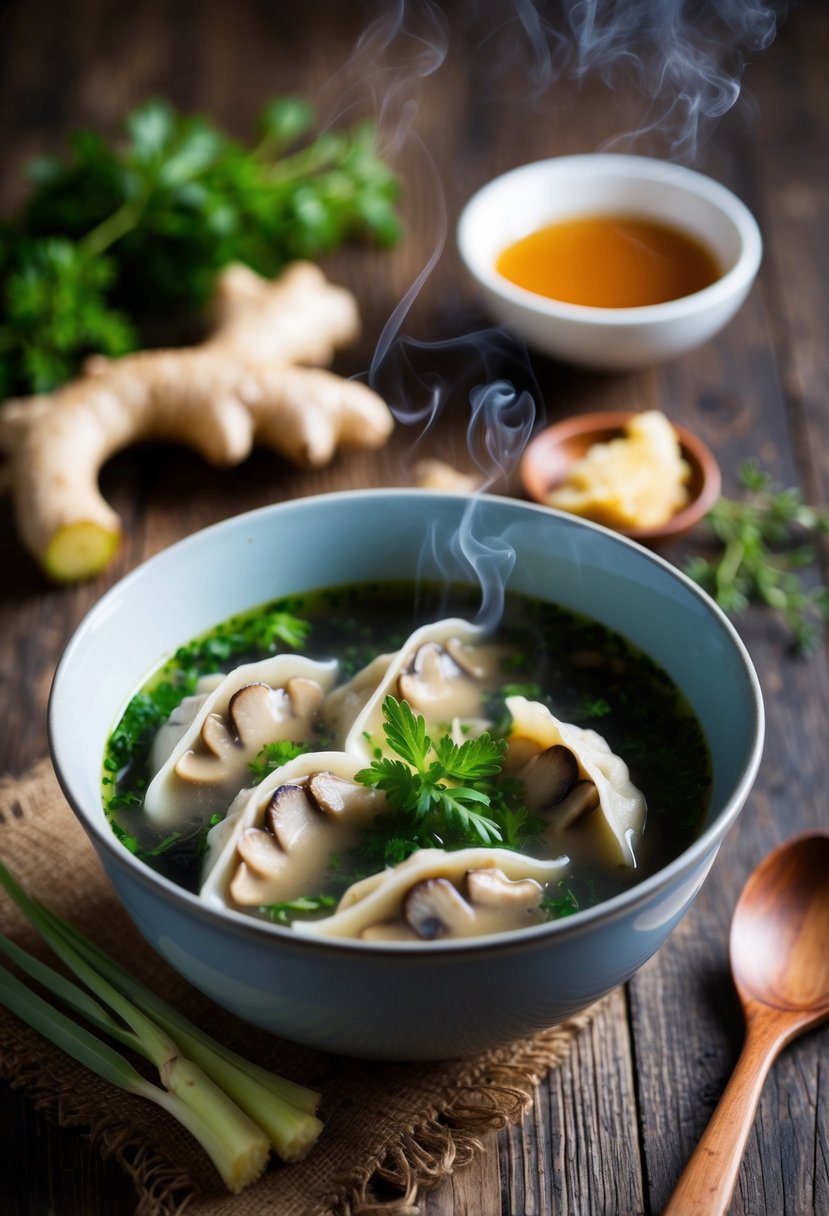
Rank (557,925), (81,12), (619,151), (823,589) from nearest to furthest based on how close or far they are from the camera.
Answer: (557,925), (823,589), (619,151), (81,12)

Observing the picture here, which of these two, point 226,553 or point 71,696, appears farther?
point 226,553

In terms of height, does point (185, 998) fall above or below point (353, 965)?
below

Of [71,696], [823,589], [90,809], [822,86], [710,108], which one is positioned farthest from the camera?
[822,86]

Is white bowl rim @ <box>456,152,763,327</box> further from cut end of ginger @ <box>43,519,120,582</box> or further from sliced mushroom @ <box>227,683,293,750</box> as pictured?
sliced mushroom @ <box>227,683,293,750</box>

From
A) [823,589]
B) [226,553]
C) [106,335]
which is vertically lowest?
[823,589]

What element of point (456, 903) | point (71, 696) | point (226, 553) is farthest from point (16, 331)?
point (456, 903)

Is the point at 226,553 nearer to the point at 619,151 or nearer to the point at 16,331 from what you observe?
the point at 16,331
